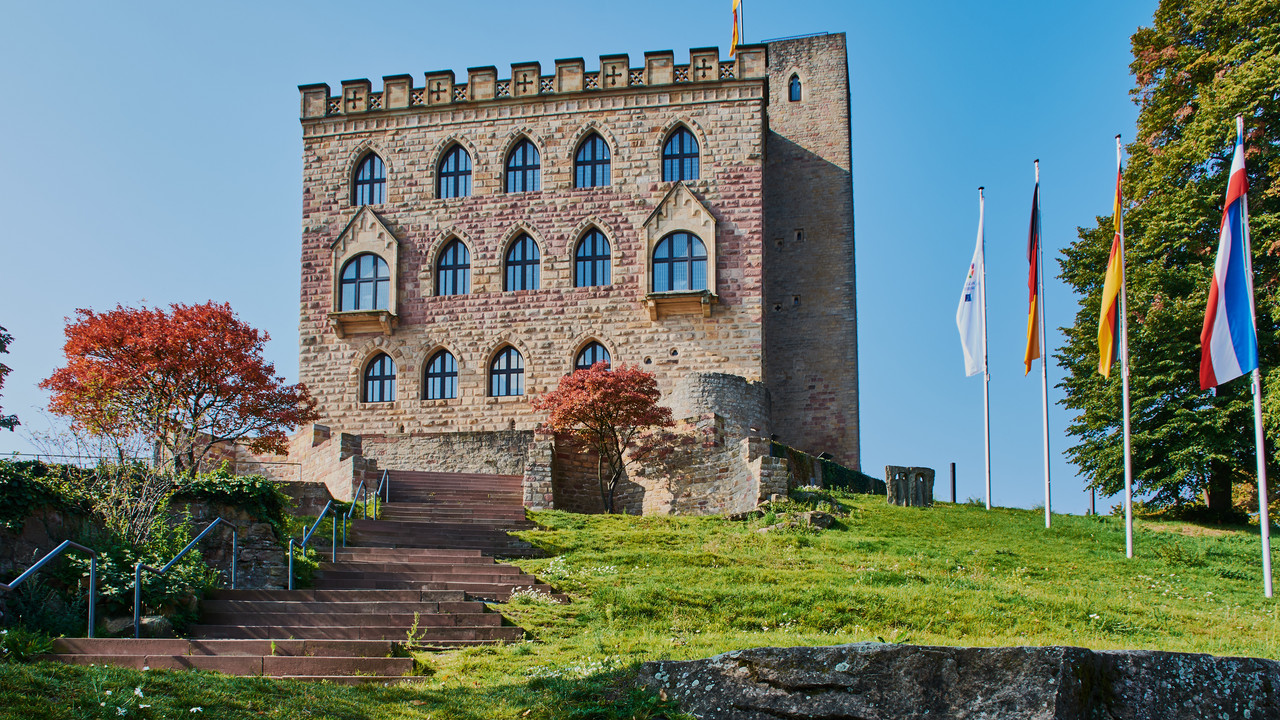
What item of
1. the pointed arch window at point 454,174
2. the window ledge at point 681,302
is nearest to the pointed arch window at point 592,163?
the pointed arch window at point 454,174

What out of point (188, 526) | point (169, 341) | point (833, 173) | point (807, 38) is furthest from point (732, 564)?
point (807, 38)

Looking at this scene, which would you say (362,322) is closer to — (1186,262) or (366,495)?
(366,495)

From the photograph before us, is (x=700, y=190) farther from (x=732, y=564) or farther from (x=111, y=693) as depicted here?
(x=111, y=693)

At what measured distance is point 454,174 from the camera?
34.8 m

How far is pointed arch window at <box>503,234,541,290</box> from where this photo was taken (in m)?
33.8

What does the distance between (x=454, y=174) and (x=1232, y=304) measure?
901 inches

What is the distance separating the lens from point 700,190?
33188mm

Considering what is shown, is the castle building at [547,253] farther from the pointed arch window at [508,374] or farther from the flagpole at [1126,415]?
the flagpole at [1126,415]

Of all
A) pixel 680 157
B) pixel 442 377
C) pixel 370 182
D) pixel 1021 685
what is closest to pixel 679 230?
pixel 680 157

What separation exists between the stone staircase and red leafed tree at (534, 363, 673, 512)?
221 inches

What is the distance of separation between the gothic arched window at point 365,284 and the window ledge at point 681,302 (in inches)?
316

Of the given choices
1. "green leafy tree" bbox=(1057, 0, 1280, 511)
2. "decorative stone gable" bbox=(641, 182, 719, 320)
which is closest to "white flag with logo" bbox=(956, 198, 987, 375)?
"green leafy tree" bbox=(1057, 0, 1280, 511)

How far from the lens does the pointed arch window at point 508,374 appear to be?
3306cm

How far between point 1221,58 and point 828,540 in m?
16.4
